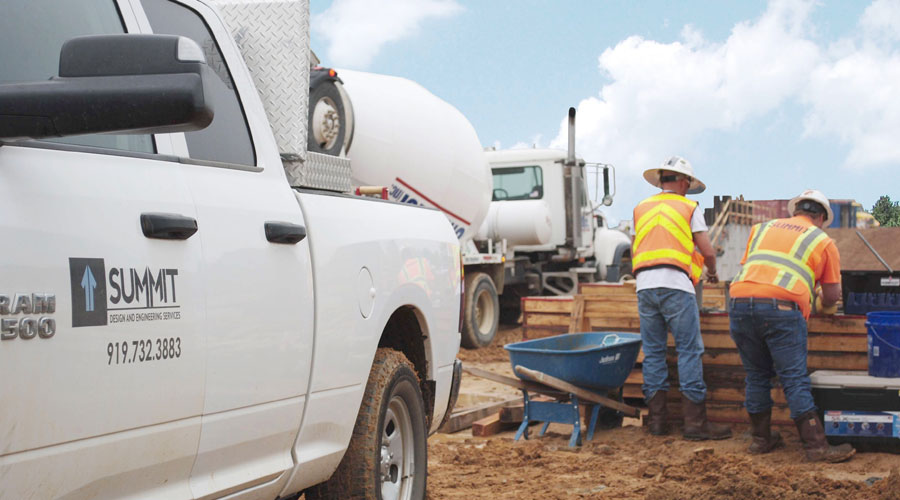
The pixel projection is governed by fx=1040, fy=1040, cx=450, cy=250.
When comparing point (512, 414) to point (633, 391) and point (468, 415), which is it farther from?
point (633, 391)

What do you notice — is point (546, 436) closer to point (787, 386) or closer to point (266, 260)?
point (787, 386)

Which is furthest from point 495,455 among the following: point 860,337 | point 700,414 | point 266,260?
point 266,260

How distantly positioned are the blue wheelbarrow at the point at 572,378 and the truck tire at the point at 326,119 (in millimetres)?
Answer: 2843

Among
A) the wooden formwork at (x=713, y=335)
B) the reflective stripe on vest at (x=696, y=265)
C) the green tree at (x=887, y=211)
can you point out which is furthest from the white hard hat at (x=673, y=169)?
the green tree at (x=887, y=211)

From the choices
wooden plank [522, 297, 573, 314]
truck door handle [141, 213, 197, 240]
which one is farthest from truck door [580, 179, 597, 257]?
truck door handle [141, 213, 197, 240]

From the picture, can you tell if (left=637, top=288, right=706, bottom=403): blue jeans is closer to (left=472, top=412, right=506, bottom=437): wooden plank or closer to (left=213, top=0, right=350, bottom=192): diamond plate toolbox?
(left=472, top=412, right=506, bottom=437): wooden plank

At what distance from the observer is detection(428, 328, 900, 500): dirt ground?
20.4 feet

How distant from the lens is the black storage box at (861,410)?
24.5ft

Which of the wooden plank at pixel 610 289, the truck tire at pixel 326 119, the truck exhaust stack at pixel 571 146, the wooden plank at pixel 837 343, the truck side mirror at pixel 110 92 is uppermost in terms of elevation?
the truck exhaust stack at pixel 571 146

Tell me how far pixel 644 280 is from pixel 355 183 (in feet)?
14.7

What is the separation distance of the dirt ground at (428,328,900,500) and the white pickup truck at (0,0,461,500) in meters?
1.92

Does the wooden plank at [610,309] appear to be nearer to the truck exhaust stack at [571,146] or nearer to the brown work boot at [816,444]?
the brown work boot at [816,444]

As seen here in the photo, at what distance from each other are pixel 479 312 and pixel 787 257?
986cm

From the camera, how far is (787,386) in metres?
7.70
